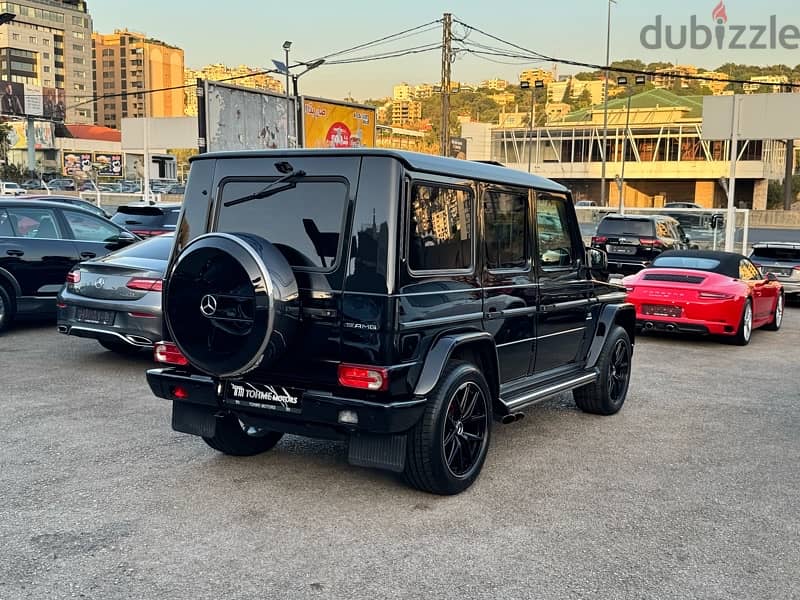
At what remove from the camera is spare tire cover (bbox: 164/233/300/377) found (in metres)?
4.38

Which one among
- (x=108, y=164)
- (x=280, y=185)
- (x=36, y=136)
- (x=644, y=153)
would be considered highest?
(x=36, y=136)

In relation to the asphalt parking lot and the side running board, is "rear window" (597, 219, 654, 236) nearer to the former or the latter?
the asphalt parking lot

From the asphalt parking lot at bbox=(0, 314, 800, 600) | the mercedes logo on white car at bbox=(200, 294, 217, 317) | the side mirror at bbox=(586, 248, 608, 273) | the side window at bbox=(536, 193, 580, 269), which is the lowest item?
the asphalt parking lot at bbox=(0, 314, 800, 600)

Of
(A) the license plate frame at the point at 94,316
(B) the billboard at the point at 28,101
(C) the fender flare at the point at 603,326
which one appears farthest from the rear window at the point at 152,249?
(B) the billboard at the point at 28,101

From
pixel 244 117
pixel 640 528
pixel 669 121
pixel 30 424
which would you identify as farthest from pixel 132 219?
pixel 669 121

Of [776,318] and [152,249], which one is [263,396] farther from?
[776,318]

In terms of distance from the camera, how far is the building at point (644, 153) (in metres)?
77.6

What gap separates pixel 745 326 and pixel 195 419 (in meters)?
8.55

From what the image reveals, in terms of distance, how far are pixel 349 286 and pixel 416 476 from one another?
1.20m

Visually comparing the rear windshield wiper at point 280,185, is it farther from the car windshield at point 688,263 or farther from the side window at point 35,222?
the car windshield at point 688,263

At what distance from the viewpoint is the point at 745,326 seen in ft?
36.4

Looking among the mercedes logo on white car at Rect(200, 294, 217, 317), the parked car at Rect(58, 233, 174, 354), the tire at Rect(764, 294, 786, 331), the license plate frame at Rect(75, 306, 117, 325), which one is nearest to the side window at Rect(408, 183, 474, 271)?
the mercedes logo on white car at Rect(200, 294, 217, 317)

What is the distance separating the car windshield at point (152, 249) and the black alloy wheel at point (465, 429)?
476 centimetres

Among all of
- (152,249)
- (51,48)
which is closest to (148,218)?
(152,249)
